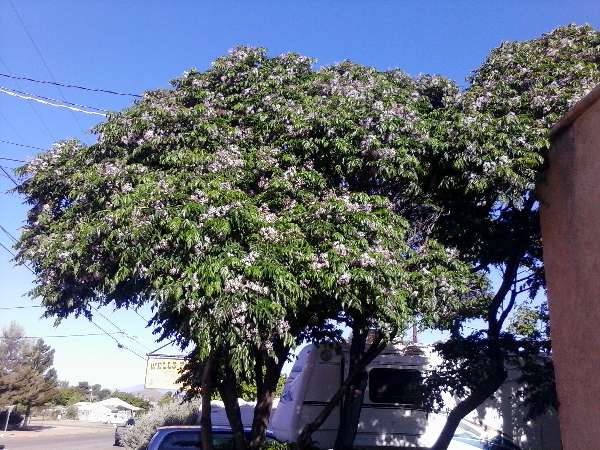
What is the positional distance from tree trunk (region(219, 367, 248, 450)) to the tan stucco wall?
4.87m

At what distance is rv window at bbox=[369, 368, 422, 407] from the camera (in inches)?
486

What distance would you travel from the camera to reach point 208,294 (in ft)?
22.4

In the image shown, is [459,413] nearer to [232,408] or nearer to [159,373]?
[232,408]

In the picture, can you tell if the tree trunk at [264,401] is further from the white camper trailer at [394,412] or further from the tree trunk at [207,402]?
the white camper trailer at [394,412]

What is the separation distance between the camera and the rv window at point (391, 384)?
12336mm

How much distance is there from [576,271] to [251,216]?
4.43m

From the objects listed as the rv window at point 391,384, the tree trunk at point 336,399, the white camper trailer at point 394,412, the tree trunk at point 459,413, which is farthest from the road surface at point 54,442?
the tree trunk at point 459,413

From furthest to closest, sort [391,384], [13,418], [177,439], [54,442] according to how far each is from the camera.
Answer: [13,418], [54,442], [391,384], [177,439]

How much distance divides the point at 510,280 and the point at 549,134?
12.2 feet

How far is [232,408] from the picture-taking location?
32.3 ft

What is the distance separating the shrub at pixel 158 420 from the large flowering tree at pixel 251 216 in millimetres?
9029

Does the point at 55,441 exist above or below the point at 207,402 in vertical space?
below

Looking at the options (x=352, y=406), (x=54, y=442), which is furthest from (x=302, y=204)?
(x=54, y=442)

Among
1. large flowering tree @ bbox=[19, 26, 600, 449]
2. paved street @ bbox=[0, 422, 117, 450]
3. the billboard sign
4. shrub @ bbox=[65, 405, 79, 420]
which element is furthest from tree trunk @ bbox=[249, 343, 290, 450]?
shrub @ bbox=[65, 405, 79, 420]
